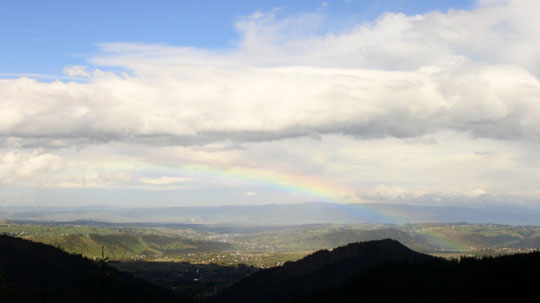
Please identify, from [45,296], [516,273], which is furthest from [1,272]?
[516,273]

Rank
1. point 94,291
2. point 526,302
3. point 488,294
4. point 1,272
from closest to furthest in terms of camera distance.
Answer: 1. point 1,272
2. point 94,291
3. point 526,302
4. point 488,294

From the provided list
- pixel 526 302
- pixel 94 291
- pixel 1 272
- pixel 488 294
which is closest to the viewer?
pixel 1 272

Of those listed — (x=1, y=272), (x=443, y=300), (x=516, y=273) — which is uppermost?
(x=1, y=272)

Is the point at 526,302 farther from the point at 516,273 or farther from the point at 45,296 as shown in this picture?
the point at 45,296

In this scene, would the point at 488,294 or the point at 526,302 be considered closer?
the point at 526,302

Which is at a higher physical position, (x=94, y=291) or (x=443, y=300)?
(x=94, y=291)

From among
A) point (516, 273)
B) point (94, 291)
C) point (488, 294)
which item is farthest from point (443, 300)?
point (94, 291)

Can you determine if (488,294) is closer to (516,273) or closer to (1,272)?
(516,273)

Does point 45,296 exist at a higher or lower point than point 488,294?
higher

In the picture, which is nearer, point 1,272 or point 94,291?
point 1,272
